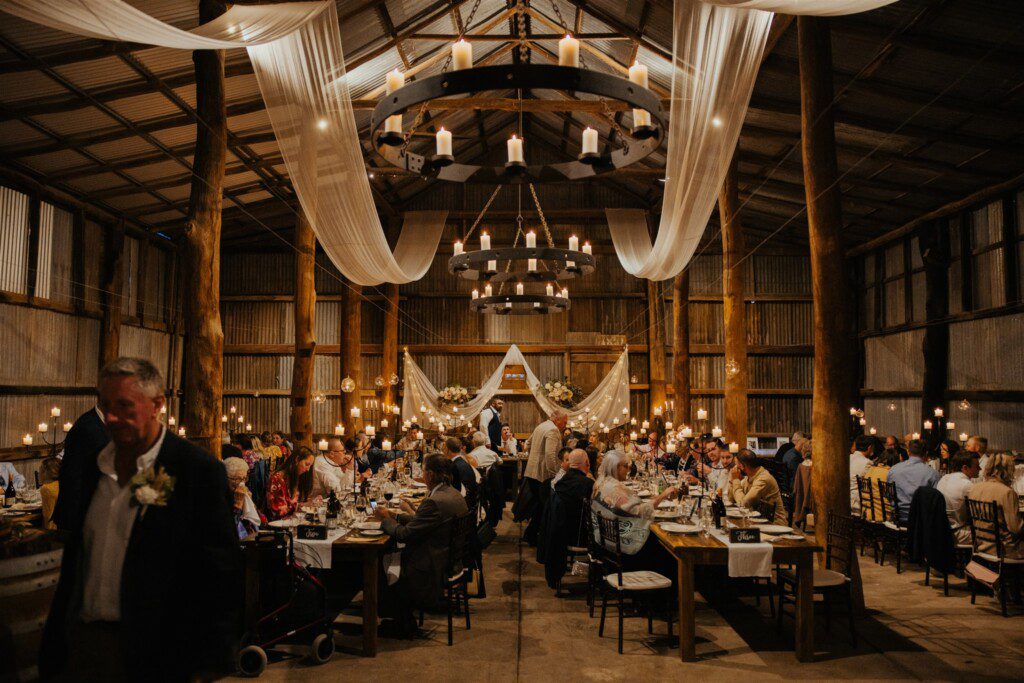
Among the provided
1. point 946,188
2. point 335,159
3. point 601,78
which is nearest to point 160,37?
point 335,159

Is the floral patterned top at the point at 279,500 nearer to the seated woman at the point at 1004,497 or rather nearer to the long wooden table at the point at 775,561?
the long wooden table at the point at 775,561

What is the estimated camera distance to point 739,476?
23.6 feet

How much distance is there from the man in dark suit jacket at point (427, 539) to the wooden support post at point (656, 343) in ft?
41.6

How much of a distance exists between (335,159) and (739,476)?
473 cm

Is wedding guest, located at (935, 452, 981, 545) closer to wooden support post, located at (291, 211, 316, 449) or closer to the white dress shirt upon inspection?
the white dress shirt

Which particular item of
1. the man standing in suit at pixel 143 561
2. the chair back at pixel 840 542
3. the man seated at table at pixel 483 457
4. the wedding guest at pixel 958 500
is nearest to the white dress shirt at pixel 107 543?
the man standing in suit at pixel 143 561

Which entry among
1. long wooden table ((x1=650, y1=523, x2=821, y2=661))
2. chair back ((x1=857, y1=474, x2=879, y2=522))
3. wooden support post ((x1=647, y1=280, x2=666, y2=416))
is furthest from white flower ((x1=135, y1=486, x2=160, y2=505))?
wooden support post ((x1=647, y1=280, x2=666, y2=416))

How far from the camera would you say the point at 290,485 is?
6516 mm

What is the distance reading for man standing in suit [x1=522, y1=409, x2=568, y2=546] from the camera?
7938 mm

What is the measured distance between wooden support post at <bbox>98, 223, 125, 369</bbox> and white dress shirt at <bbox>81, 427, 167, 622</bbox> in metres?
12.9

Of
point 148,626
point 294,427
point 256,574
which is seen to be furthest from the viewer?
point 294,427

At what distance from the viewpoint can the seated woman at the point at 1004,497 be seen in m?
5.79

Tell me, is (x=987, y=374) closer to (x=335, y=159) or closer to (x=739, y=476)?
(x=739, y=476)

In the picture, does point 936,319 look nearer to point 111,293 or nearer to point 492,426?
point 492,426
